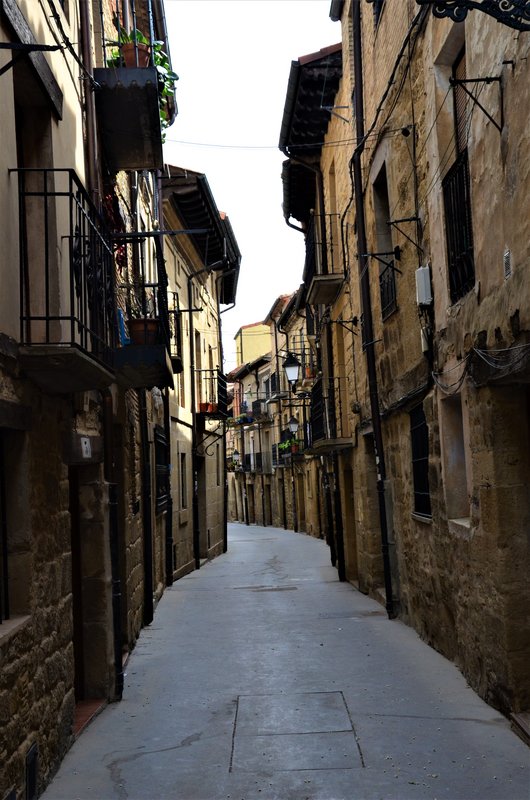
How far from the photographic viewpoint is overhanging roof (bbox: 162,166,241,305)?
1833 centimetres

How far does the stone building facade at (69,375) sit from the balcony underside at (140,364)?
0.02m

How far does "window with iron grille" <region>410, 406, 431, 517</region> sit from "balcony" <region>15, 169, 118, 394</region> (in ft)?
12.1

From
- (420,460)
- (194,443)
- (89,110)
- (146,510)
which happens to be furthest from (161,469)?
(89,110)

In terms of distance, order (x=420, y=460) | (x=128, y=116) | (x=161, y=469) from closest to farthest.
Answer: (x=128, y=116) → (x=420, y=460) → (x=161, y=469)

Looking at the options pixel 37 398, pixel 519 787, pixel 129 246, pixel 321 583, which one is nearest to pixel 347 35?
pixel 129 246

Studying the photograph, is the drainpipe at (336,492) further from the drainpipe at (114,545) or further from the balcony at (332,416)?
the drainpipe at (114,545)

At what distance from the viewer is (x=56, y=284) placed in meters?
5.83

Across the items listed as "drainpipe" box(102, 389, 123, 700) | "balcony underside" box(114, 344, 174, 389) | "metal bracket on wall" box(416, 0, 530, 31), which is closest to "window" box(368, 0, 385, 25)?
"balcony underside" box(114, 344, 174, 389)

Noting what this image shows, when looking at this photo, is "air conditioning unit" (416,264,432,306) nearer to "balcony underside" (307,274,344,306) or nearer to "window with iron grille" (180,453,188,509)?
"balcony underside" (307,274,344,306)

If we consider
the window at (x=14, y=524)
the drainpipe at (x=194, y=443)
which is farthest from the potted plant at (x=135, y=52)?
the drainpipe at (x=194, y=443)

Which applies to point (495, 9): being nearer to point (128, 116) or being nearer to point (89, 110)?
point (89, 110)

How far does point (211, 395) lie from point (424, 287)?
50.6 feet

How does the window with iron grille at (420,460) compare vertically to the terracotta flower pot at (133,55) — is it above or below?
below

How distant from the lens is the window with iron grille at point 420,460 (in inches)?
368
